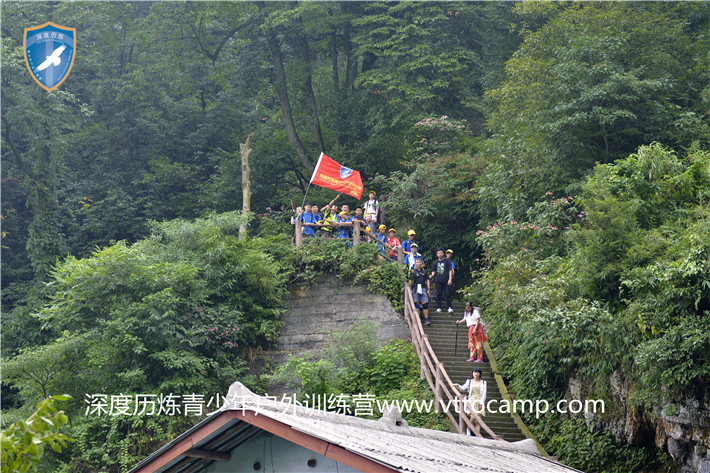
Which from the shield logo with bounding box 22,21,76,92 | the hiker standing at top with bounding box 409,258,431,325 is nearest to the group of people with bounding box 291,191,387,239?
the hiker standing at top with bounding box 409,258,431,325

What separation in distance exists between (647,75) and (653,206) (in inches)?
251

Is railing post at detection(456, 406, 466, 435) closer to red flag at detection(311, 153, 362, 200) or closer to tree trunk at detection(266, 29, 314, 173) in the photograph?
red flag at detection(311, 153, 362, 200)

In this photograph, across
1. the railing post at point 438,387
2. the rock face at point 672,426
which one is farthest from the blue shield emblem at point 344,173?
the rock face at point 672,426

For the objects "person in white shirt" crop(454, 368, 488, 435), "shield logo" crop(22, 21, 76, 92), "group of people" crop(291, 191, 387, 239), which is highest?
"shield logo" crop(22, 21, 76, 92)

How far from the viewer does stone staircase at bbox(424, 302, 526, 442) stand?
51.0ft

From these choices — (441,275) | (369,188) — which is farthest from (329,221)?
(369,188)

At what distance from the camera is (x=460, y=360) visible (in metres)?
17.7

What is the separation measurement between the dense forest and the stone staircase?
1.86 feet

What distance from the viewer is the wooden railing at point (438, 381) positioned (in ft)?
45.0

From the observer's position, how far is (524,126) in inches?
843

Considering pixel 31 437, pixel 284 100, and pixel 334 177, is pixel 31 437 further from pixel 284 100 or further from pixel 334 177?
pixel 284 100

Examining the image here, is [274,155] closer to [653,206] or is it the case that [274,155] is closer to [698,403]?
[653,206]

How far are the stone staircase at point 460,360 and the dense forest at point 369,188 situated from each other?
1.86 ft

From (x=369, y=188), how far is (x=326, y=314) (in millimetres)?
8704
